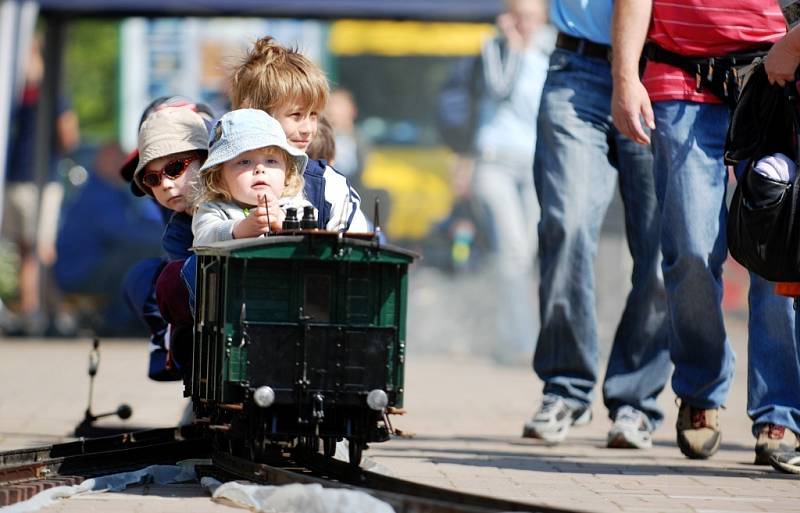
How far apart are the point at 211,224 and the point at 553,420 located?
2089 millimetres

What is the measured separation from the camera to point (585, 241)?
677 cm

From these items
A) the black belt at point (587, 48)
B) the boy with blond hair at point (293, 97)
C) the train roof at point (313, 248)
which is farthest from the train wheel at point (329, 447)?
the black belt at point (587, 48)

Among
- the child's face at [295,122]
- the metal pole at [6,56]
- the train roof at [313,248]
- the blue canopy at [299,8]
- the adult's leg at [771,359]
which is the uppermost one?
the blue canopy at [299,8]

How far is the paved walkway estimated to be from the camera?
4.93m

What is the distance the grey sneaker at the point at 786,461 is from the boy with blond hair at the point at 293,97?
65.9 inches

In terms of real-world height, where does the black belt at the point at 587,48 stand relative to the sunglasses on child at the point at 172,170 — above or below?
above

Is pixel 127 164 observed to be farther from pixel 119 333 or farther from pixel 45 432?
pixel 119 333

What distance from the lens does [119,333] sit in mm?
14070

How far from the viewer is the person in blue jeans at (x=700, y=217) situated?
6.07 m

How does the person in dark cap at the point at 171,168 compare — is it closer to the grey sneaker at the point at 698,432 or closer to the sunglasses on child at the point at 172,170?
the sunglasses on child at the point at 172,170

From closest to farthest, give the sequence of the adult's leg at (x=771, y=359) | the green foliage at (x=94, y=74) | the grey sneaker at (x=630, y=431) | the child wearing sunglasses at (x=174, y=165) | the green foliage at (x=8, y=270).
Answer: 1. the child wearing sunglasses at (x=174, y=165)
2. the adult's leg at (x=771, y=359)
3. the grey sneaker at (x=630, y=431)
4. the green foliage at (x=94, y=74)
5. the green foliage at (x=8, y=270)

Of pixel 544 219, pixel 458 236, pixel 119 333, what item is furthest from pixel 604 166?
pixel 119 333

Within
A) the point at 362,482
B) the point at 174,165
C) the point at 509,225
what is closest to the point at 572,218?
the point at 174,165

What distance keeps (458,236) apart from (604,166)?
21.7 ft
